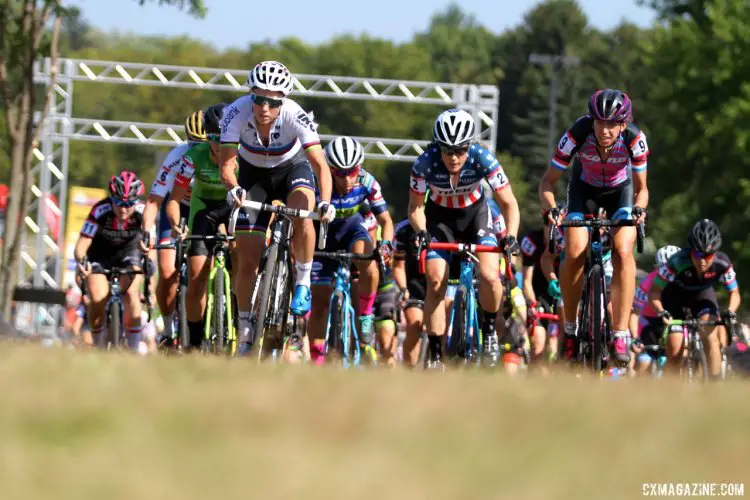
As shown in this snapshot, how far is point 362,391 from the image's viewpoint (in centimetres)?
646

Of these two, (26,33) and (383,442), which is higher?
(26,33)

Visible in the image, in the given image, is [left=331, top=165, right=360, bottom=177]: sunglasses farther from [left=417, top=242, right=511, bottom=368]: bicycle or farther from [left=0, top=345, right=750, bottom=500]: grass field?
[left=0, top=345, right=750, bottom=500]: grass field

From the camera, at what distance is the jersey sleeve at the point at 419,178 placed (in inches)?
520

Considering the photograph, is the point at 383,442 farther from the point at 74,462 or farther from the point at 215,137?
the point at 215,137

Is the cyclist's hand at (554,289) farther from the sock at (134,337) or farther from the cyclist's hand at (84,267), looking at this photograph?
the cyclist's hand at (84,267)

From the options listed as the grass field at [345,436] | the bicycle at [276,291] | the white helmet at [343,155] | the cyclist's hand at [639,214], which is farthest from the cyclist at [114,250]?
the grass field at [345,436]

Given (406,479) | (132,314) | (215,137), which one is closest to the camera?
(406,479)

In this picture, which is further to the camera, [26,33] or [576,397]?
[26,33]

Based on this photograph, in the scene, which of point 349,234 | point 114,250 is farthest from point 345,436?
point 114,250

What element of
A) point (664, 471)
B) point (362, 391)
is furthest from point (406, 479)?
point (362, 391)

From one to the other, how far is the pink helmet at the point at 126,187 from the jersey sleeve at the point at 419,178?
4351mm

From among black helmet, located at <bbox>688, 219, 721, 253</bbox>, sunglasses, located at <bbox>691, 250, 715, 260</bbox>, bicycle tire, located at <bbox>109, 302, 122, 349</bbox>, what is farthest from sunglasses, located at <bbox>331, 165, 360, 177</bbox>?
sunglasses, located at <bbox>691, 250, 715, 260</bbox>

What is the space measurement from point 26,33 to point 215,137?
8.29 metres

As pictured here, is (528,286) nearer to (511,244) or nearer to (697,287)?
(697,287)
